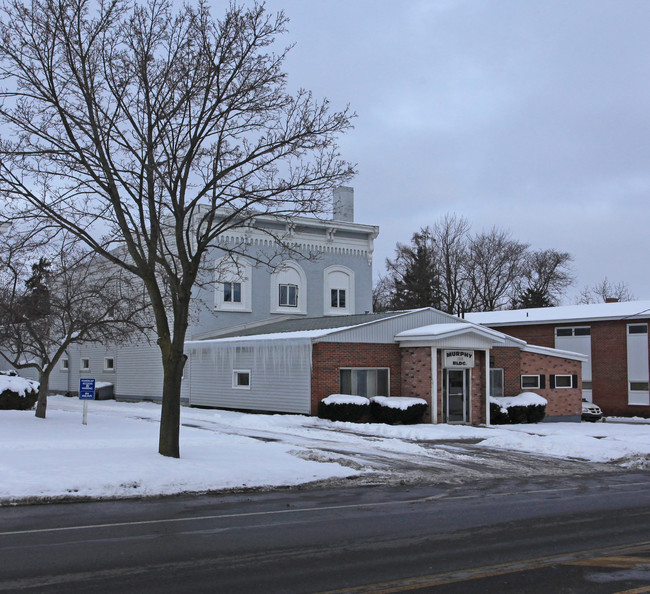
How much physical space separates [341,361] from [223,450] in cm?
1124

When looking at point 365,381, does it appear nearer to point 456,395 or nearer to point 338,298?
point 456,395

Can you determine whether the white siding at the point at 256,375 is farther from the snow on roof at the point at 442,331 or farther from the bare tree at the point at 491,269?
the bare tree at the point at 491,269

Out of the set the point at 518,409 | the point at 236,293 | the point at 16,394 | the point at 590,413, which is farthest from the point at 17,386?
the point at 590,413

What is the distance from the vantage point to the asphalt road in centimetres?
715

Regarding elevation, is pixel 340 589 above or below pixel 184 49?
below

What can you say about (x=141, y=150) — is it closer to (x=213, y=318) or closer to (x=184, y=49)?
(x=184, y=49)

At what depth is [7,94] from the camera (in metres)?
15.4

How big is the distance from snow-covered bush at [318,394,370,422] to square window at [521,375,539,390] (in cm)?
1042

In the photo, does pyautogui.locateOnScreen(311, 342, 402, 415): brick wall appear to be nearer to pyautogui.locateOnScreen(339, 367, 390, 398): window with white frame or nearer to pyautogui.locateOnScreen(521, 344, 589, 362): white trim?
pyautogui.locateOnScreen(339, 367, 390, 398): window with white frame

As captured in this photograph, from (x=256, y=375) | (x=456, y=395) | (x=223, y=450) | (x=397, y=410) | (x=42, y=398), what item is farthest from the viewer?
(x=256, y=375)

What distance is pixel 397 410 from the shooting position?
27656 millimetres

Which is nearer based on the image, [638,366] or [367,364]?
[367,364]

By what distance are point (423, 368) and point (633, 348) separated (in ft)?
68.3

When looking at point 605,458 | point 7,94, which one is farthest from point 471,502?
point 7,94
